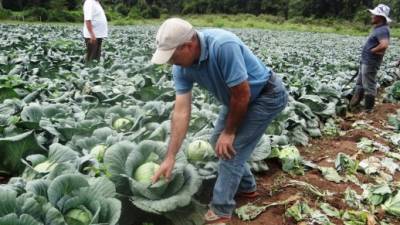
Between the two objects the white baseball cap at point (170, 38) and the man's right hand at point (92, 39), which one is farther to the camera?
the man's right hand at point (92, 39)

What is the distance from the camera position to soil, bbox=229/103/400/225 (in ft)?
13.4

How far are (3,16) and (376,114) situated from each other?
3270 centimetres

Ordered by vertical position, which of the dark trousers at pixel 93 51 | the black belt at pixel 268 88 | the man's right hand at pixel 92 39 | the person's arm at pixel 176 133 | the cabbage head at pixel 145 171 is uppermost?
the black belt at pixel 268 88

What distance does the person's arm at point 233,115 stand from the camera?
3.18 metres

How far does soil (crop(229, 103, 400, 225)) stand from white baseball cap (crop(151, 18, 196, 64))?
1683 mm

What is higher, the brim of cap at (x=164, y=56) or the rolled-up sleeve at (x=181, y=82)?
the brim of cap at (x=164, y=56)

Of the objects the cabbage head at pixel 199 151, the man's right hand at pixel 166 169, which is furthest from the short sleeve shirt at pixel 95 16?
the man's right hand at pixel 166 169

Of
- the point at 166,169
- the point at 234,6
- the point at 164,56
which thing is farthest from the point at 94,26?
the point at 234,6

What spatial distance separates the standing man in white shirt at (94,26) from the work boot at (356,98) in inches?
203

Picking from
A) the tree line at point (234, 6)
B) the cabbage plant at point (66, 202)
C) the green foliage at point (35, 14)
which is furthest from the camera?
the tree line at point (234, 6)

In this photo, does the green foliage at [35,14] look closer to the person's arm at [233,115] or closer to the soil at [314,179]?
the soil at [314,179]

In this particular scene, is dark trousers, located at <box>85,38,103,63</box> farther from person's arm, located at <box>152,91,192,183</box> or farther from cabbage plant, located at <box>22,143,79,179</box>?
person's arm, located at <box>152,91,192,183</box>

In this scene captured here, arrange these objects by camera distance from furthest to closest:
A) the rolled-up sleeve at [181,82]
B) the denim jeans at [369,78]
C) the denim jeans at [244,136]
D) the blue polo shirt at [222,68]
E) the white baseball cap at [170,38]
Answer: the denim jeans at [369,78], the denim jeans at [244,136], the rolled-up sleeve at [181,82], the blue polo shirt at [222,68], the white baseball cap at [170,38]

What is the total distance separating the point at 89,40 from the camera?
33.3 ft
